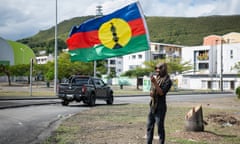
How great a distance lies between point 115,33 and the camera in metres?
24.4

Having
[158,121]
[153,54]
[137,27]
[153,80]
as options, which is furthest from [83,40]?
[153,54]

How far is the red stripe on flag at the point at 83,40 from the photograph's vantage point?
26359 millimetres

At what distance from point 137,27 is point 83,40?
7183 mm

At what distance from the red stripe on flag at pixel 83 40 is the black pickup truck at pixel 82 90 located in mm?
2867

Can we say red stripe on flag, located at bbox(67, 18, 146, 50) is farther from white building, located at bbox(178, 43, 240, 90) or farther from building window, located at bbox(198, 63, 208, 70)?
building window, located at bbox(198, 63, 208, 70)

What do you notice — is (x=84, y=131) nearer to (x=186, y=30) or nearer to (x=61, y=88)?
(x=61, y=88)

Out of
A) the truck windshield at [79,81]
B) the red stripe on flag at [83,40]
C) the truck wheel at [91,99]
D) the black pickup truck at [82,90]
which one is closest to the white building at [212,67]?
the red stripe on flag at [83,40]

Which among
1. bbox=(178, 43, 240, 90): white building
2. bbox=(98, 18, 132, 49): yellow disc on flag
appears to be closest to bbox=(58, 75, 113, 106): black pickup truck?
bbox=(98, 18, 132, 49): yellow disc on flag

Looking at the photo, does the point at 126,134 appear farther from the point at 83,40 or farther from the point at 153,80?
the point at 83,40

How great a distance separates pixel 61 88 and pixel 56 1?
17.3m

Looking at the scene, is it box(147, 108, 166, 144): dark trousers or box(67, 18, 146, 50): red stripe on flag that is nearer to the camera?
box(147, 108, 166, 144): dark trousers

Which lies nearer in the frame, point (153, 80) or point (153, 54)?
point (153, 80)

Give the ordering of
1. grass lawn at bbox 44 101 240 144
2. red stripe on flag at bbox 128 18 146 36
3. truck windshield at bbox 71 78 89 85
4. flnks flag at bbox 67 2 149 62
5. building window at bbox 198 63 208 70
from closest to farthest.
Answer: grass lawn at bbox 44 101 240 144, red stripe on flag at bbox 128 18 146 36, flnks flag at bbox 67 2 149 62, truck windshield at bbox 71 78 89 85, building window at bbox 198 63 208 70

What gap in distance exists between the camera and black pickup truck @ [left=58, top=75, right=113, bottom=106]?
23312mm
